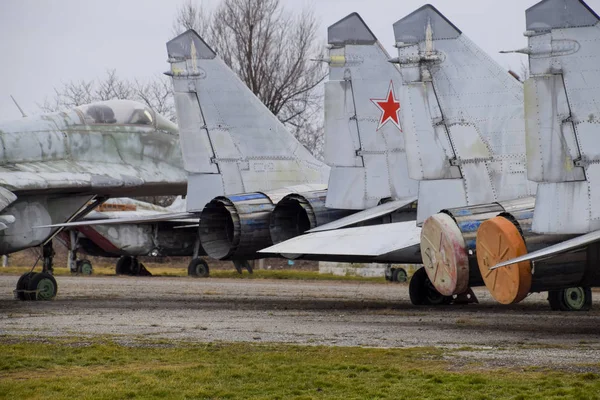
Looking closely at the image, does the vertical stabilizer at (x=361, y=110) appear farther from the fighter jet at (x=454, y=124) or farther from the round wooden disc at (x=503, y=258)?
the round wooden disc at (x=503, y=258)

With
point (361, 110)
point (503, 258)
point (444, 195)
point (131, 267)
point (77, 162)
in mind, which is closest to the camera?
point (503, 258)

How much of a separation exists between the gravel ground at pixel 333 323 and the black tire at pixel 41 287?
31 centimetres

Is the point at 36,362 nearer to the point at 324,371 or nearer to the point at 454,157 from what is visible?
the point at 324,371

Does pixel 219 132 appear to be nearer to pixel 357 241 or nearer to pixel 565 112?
pixel 357 241

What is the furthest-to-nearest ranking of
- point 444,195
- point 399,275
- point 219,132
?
point 399,275, point 219,132, point 444,195

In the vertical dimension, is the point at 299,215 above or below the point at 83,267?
above

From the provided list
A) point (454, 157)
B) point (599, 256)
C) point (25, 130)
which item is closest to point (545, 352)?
point (599, 256)

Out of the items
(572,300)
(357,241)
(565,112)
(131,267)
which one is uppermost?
(565,112)

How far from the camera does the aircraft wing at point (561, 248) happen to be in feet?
32.2

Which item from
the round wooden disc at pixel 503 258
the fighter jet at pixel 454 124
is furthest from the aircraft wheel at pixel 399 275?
the round wooden disc at pixel 503 258

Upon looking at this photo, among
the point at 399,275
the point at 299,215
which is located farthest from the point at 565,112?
the point at 399,275

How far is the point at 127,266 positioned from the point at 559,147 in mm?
24723

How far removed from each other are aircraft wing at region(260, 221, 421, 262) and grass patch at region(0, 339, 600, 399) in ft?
16.1

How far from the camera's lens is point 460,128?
14016mm
